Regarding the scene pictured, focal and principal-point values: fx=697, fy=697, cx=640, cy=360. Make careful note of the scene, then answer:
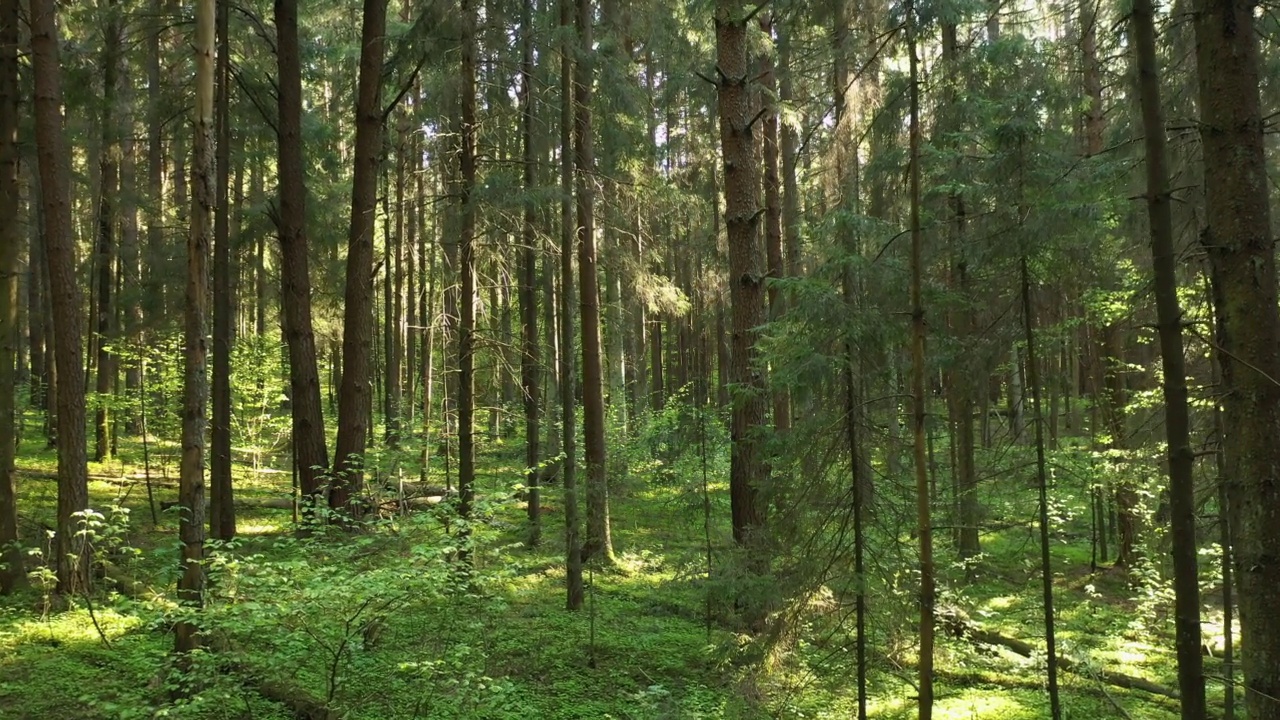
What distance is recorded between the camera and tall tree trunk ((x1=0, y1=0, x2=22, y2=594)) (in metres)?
8.24

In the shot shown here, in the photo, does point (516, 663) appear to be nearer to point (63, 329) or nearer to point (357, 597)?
point (357, 597)

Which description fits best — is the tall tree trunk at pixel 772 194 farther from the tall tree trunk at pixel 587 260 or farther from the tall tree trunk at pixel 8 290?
the tall tree trunk at pixel 8 290

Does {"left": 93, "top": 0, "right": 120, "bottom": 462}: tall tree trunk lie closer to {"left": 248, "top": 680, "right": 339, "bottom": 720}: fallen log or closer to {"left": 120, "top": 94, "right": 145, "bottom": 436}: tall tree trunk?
{"left": 120, "top": 94, "right": 145, "bottom": 436}: tall tree trunk

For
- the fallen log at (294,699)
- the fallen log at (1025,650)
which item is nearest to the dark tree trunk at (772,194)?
the fallen log at (1025,650)

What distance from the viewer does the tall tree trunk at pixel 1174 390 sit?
169 inches

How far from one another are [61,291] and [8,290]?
0.87m

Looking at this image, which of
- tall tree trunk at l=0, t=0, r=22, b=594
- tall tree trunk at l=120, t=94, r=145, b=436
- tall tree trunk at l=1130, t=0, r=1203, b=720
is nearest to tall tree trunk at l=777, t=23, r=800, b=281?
tall tree trunk at l=1130, t=0, r=1203, b=720

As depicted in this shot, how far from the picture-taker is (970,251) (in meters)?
7.46

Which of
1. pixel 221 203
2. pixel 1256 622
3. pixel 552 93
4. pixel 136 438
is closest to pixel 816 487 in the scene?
pixel 1256 622

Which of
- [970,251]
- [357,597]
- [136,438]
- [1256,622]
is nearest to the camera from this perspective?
[1256,622]

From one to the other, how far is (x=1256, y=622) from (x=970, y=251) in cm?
415

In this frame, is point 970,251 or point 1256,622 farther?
point 970,251

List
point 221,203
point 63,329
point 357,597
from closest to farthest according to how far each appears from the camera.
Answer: point 357,597
point 63,329
point 221,203

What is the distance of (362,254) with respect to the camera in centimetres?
974
